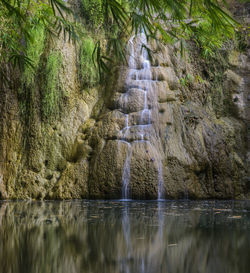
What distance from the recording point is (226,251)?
146 centimetres

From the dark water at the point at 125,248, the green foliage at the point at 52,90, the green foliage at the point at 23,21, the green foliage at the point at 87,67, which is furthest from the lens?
the green foliage at the point at 87,67

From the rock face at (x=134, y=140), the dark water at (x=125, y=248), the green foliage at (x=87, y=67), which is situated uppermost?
the green foliage at (x=87, y=67)

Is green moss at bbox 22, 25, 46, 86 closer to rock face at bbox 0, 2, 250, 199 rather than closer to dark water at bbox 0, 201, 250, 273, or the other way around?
rock face at bbox 0, 2, 250, 199

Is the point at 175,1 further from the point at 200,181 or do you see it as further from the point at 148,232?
the point at 200,181

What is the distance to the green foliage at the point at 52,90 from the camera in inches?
266

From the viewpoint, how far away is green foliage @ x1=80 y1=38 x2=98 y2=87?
24.3 feet

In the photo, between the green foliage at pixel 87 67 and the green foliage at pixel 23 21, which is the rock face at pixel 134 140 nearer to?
the green foliage at pixel 87 67

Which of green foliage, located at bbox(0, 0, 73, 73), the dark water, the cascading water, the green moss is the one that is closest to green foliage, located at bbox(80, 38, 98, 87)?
the cascading water

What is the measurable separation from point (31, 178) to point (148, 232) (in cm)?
476

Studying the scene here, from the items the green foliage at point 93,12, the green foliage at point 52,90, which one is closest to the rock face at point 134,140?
the green foliage at point 52,90

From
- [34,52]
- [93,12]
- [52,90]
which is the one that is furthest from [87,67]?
[93,12]

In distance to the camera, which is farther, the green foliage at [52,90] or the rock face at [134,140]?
the green foliage at [52,90]

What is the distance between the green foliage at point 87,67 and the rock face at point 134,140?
0.65 ft

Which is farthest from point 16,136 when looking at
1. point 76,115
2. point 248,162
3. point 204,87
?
point 248,162
